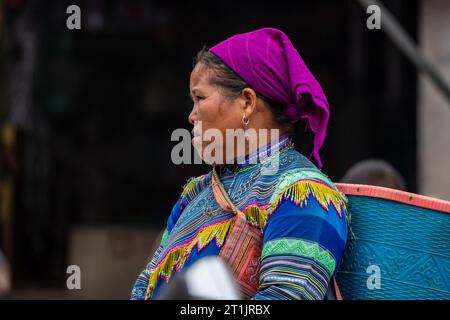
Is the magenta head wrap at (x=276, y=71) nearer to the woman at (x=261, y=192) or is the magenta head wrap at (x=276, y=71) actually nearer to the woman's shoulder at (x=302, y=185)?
the woman at (x=261, y=192)

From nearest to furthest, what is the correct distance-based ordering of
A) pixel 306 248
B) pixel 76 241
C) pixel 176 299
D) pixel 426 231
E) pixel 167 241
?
1. pixel 176 299
2. pixel 306 248
3. pixel 426 231
4. pixel 167 241
5. pixel 76 241

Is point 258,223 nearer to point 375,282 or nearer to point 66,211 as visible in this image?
point 375,282

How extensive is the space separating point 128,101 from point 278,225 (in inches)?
217

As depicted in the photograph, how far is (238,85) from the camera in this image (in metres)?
2.33

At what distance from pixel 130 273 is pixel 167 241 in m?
5.33

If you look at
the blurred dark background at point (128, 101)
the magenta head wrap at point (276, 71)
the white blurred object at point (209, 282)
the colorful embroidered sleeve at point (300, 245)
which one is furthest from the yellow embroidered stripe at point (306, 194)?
the blurred dark background at point (128, 101)

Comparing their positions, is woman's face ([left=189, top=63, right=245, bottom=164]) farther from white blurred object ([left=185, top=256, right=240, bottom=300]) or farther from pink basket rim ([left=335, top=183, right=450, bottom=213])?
white blurred object ([left=185, top=256, right=240, bottom=300])

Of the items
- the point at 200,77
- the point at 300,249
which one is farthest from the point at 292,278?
the point at 200,77

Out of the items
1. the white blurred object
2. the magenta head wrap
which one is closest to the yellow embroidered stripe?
the magenta head wrap

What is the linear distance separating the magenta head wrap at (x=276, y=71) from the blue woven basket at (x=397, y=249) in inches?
11.5

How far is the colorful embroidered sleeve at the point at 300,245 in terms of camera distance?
6.81 feet

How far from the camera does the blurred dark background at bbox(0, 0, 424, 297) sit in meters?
7.14

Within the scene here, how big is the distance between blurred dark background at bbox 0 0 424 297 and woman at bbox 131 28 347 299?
4.66m

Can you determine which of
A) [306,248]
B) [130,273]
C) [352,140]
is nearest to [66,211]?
[130,273]
